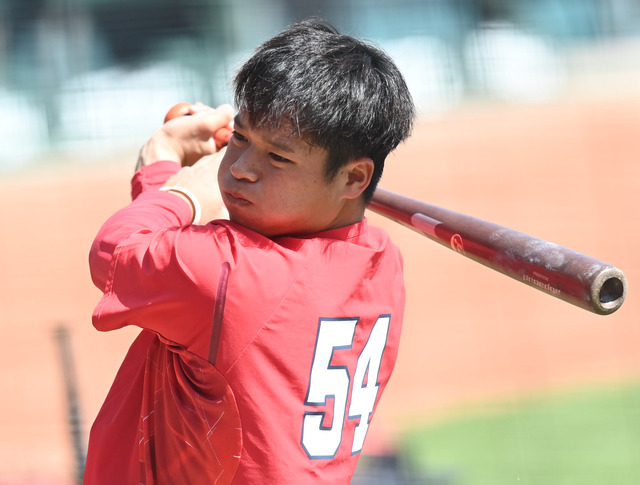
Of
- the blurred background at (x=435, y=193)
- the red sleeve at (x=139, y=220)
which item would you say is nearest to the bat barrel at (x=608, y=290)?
the red sleeve at (x=139, y=220)

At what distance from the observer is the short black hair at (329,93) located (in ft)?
2.95

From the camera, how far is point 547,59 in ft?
9.95

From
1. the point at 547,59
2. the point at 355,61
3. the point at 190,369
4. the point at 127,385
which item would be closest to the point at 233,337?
the point at 190,369

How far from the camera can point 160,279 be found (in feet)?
2.85

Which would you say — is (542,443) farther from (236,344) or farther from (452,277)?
(236,344)

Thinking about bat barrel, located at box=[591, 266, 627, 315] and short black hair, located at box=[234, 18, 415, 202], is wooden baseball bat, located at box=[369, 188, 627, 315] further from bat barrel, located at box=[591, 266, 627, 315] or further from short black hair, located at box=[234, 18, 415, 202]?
short black hair, located at box=[234, 18, 415, 202]

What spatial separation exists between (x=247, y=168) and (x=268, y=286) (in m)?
0.14

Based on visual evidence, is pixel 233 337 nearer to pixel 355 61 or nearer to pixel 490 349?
pixel 355 61

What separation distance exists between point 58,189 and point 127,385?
196 cm

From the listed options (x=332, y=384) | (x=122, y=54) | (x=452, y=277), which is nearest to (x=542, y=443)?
(x=452, y=277)

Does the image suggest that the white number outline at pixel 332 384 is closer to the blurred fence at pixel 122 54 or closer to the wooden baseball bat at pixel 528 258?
the wooden baseball bat at pixel 528 258

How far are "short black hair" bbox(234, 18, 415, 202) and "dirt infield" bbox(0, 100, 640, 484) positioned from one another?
1.88m

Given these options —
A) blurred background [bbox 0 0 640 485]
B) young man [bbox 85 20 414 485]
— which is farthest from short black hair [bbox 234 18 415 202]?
blurred background [bbox 0 0 640 485]

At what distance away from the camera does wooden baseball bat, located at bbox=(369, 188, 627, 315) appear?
747 millimetres
